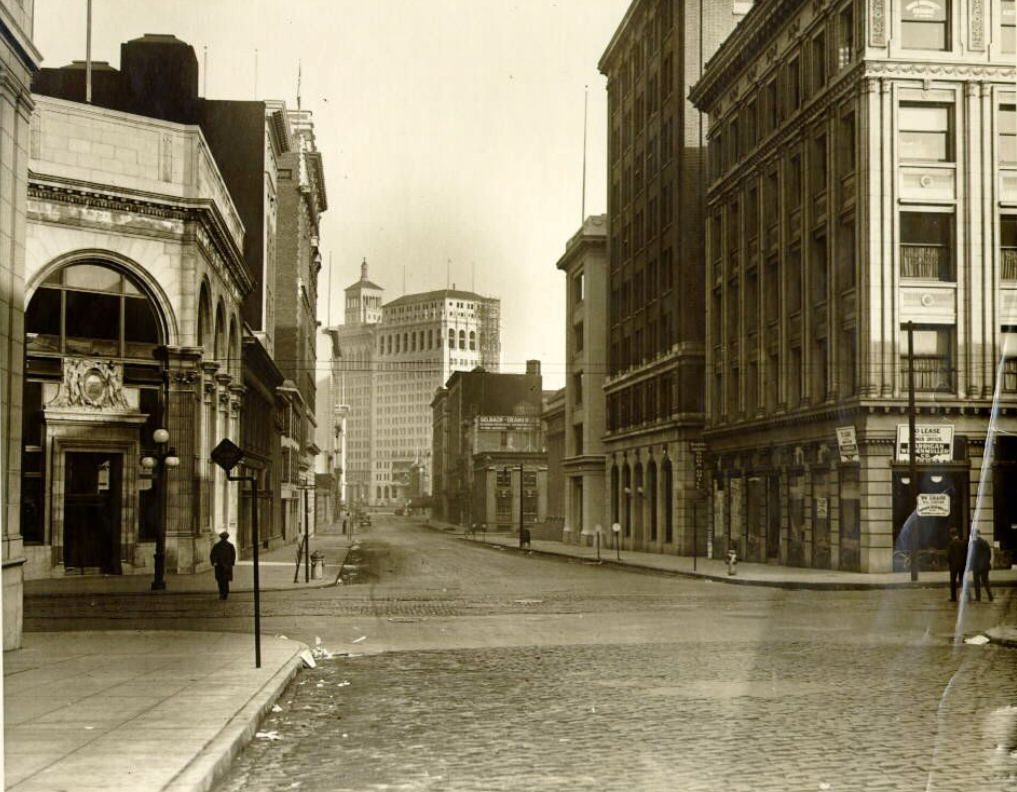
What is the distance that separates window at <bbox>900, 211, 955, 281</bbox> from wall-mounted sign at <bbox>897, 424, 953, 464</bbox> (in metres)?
4.49

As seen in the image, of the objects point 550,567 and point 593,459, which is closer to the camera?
point 550,567

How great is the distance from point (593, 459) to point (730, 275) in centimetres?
2901

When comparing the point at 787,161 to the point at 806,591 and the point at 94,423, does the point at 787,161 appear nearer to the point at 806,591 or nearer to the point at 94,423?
the point at 806,591

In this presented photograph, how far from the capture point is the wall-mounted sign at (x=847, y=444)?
38.5m

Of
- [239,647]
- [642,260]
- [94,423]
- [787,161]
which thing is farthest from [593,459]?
[239,647]

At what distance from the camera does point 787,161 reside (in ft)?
148

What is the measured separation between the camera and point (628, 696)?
13609 mm

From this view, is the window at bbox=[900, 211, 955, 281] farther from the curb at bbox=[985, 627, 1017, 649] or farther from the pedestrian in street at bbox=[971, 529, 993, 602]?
the curb at bbox=[985, 627, 1017, 649]

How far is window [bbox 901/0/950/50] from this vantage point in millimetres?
38031

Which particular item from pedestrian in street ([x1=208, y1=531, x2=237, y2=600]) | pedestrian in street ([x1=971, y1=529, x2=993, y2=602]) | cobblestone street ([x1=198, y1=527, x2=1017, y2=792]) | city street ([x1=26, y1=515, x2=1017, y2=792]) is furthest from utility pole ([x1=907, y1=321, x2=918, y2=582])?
pedestrian in street ([x1=208, y1=531, x2=237, y2=600])

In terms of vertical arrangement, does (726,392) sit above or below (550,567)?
above

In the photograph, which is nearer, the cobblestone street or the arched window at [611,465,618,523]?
the cobblestone street

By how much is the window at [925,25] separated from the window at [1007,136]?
2586 mm

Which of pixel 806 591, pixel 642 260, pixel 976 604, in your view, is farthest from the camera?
pixel 642 260
